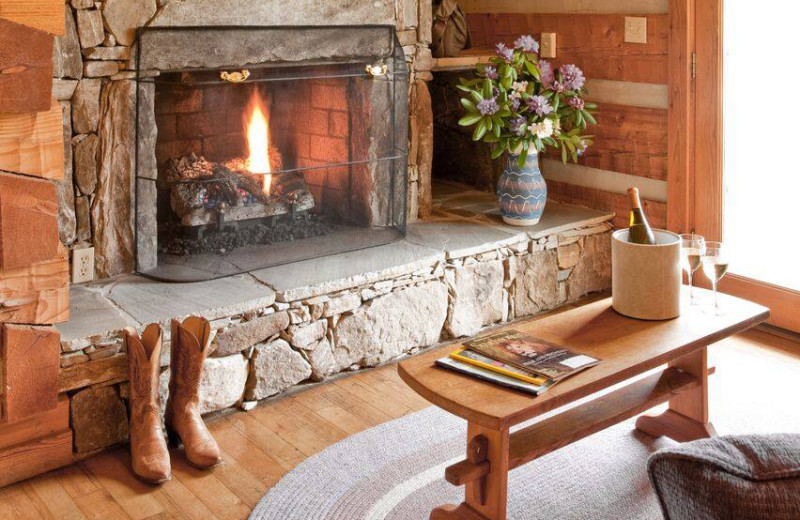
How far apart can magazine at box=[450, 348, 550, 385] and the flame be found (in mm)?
1472

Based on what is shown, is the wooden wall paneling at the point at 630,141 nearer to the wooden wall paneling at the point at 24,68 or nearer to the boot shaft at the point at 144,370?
the boot shaft at the point at 144,370

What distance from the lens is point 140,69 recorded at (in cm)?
302

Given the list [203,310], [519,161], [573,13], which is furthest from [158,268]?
[573,13]

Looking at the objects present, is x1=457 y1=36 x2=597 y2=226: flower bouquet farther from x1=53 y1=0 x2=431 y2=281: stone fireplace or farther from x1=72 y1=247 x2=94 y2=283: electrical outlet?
x1=72 y1=247 x2=94 y2=283: electrical outlet

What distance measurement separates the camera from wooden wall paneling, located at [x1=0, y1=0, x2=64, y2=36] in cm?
223

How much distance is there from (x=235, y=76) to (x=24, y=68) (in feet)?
3.27

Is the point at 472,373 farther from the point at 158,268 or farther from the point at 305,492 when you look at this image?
the point at 158,268

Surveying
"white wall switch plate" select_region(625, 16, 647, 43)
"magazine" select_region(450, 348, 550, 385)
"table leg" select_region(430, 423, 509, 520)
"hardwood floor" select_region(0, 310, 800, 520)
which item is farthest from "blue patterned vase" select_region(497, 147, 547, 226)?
"table leg" select_region(430, 423, 509, 520)

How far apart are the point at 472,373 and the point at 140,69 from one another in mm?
1666

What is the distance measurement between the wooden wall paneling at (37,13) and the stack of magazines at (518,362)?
1293mm

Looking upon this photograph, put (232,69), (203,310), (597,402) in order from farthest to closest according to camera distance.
Result: (232,69) → (203,310) → (597,402)

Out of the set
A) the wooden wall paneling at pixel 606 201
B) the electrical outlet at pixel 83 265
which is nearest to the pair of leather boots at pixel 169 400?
the electrical outlet at pixel 83 265

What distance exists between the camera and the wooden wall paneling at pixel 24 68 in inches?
88.0

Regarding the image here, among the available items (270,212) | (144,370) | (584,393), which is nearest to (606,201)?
(270,212)
